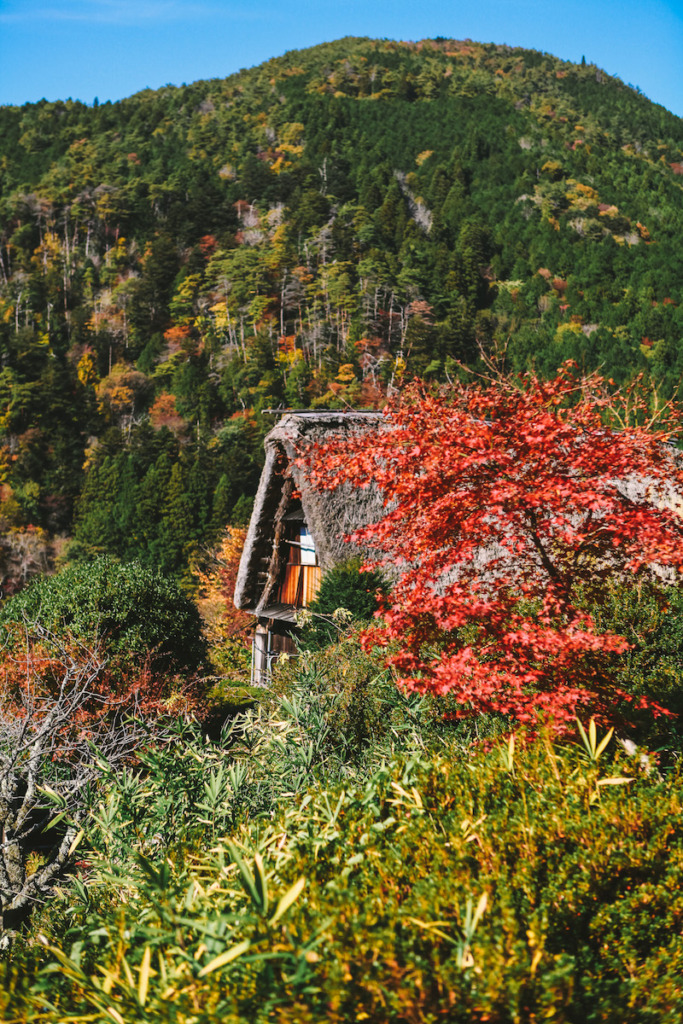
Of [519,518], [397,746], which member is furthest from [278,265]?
[397,746]

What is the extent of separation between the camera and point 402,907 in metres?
1.84

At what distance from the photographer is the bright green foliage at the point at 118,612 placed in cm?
977

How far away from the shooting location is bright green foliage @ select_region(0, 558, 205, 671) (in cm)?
977

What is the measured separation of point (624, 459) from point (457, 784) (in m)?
2.49

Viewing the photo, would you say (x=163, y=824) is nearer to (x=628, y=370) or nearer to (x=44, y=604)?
(x=44, y=604)

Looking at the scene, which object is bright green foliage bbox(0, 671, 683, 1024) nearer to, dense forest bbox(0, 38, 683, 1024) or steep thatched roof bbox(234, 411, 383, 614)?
dense forest bbox(0, 38, 683, 1024)

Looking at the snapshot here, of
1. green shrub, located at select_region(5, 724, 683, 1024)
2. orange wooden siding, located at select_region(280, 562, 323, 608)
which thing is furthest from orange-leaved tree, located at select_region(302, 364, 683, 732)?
orange wooden siding, located at select_region(280, 562, 323, 608)

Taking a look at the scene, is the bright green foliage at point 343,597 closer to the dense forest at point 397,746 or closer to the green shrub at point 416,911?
the dense forest at point 397,746

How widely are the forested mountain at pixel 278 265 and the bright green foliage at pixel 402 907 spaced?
3157 centimetres

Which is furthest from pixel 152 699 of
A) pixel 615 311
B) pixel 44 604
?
pixel 615 311

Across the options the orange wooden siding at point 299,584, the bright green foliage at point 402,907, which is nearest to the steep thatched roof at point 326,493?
the orange wooden siding at point 299,584

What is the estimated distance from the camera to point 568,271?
47812 mm

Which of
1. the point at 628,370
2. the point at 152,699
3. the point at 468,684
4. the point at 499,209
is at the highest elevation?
the point at 499,209

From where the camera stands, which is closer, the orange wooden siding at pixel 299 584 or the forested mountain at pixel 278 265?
the orange wooden siding at pixel 299 584
